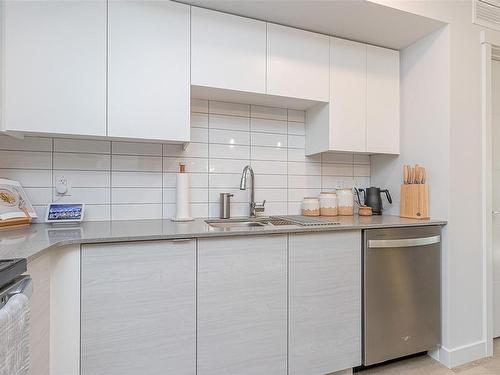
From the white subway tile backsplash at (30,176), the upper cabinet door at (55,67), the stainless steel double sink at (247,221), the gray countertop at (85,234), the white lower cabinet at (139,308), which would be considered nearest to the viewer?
the gray countertop at (85,234)

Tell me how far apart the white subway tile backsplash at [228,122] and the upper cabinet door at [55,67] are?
0.71 m

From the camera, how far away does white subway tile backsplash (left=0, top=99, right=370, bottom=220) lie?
64.2 inches

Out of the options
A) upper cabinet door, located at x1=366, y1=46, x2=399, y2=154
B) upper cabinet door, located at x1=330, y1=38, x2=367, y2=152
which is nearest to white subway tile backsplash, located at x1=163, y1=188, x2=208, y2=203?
upper cabinet door, located at x1=330, y1=38, x2=367, y2=152

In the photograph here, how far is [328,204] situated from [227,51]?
4.17ft

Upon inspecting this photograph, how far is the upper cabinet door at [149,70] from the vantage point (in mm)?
1461

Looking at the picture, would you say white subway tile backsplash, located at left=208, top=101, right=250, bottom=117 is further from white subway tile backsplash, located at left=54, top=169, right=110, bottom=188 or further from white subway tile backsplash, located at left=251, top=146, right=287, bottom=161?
white subway tile backsplash, located at left=54, top=169, right=110, bottom=188

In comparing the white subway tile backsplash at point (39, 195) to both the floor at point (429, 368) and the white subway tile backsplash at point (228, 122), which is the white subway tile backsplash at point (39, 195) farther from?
the floor at point (429, 368)

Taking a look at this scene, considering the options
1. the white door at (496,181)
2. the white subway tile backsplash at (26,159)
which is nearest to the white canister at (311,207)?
the white door at (496,181)

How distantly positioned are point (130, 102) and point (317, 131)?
1.26m

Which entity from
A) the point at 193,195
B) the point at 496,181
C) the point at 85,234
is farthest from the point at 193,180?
the point at 496,181

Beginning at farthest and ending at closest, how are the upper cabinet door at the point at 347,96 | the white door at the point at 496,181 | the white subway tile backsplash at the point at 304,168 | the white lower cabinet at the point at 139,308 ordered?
the white subway tile backsplash at the point at 304,168 < the white door at the point at 496,181 < the upper cabinet door at the point at 347,96 < the white lower cabinet at the point at 139,308

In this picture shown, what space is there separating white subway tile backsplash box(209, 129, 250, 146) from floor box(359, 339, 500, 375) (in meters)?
1.67

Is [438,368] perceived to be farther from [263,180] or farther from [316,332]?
[263,180]

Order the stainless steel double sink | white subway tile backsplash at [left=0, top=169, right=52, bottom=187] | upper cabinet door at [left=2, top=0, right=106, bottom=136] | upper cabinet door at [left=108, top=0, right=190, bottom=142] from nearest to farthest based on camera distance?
upper cabinet door at [left=2, top=0, right=106, bottom=136] → upper cabinet door at [left=108, top=0, right=190, bottom=142] → white subway tile backsplash at [left=0, top=169, right=52, bottom=187] → the stainless steel double sink
